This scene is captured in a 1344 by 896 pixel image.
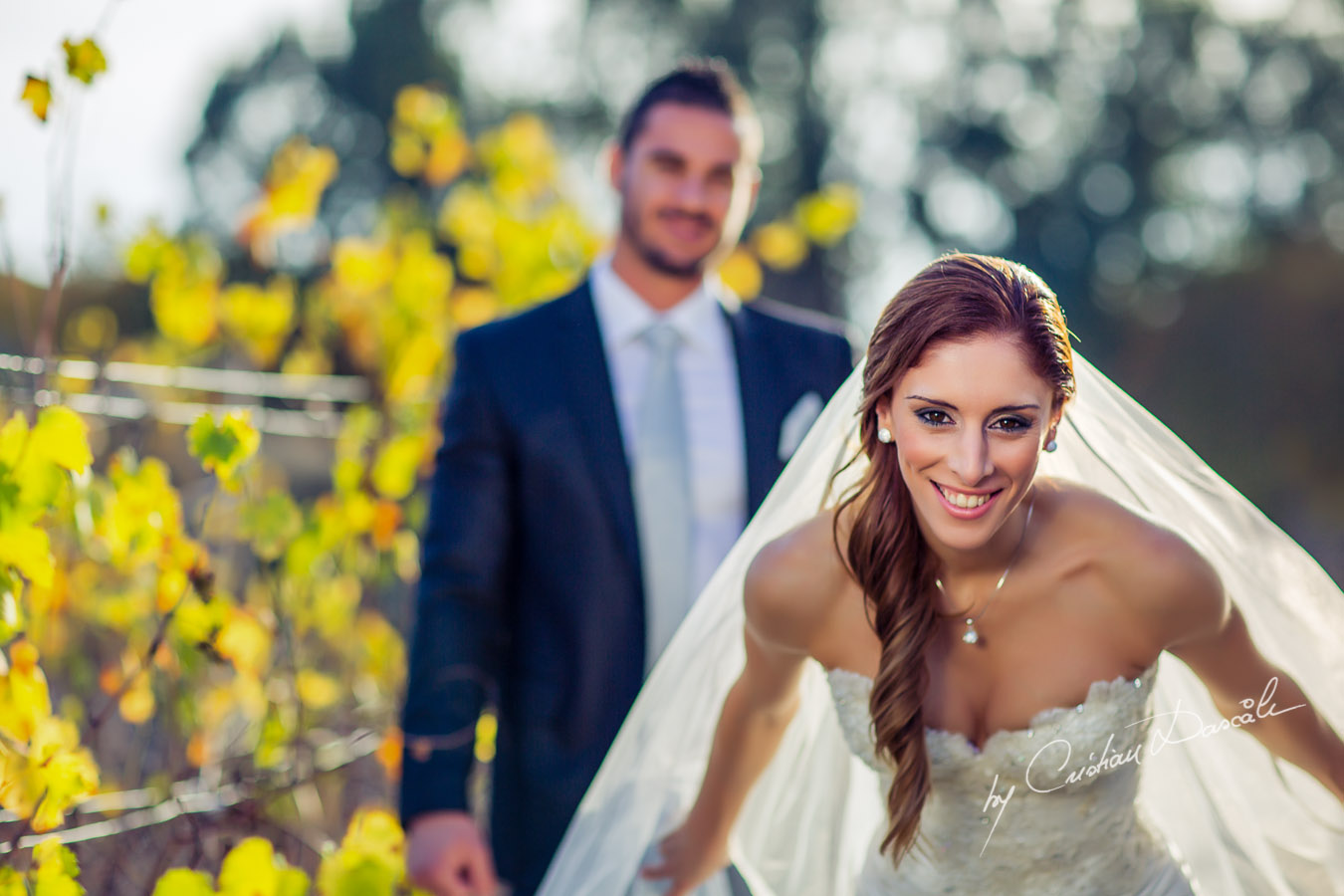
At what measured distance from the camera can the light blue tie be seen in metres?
2.65

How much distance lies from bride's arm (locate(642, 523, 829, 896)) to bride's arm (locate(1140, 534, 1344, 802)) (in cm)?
54

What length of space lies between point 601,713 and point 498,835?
1.37 feet

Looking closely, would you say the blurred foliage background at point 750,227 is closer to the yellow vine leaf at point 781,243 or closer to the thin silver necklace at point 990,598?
the yellow vine leaf at point 781,243

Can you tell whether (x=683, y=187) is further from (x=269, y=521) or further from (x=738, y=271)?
(x=738, y=271)

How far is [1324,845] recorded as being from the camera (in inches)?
77.4

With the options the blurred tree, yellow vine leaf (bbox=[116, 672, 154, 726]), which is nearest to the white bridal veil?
yellow vine leaf (bbox=[116, 672, 154, 726])

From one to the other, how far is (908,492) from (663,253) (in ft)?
4.07

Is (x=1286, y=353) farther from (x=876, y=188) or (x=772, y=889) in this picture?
(x=772, y=889)

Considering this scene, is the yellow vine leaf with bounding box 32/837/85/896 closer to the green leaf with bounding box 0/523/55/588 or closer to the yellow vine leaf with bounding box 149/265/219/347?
the green leaf with bounding box 0/523/55/588

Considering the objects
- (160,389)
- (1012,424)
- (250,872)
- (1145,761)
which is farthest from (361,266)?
(1145,761)

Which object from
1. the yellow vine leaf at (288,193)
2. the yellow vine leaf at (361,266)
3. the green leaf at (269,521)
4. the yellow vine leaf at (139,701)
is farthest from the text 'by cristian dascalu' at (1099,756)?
the yellow vine leaf at (361,266)

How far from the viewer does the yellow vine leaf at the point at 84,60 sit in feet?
5.82

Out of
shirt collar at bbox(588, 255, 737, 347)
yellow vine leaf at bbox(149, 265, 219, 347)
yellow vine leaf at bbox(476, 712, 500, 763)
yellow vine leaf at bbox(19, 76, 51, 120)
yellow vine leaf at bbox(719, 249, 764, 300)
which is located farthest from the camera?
yellow vine leaf at bbox(719, 249, 764, 300)

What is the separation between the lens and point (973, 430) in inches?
63.9
